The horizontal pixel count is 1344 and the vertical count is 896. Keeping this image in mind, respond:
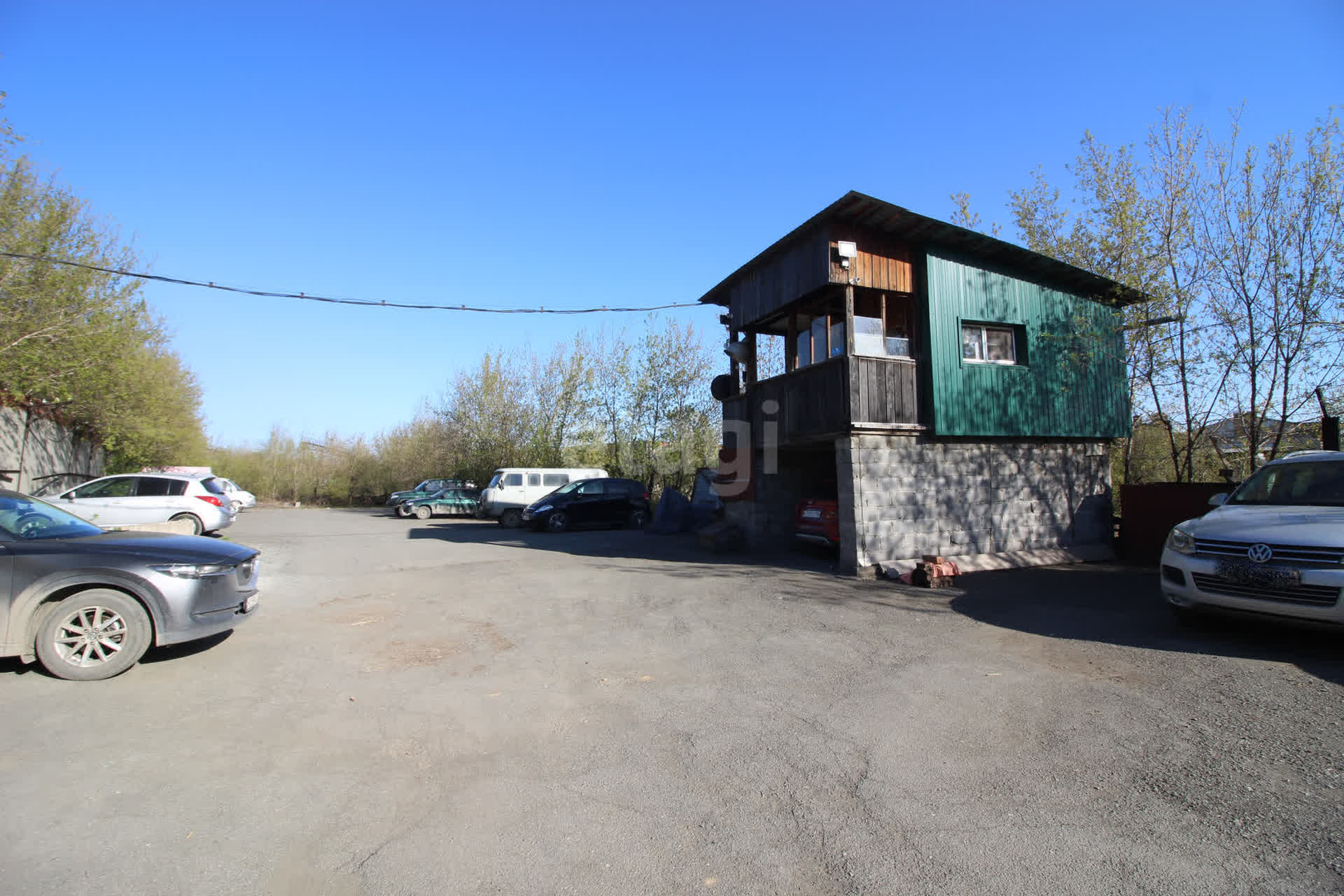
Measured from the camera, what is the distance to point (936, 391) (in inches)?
426

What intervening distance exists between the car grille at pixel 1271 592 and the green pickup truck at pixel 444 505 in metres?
23.8

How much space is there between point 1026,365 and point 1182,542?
19.9 feet

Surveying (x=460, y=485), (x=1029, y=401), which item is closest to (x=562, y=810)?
(x=1029, y=401)

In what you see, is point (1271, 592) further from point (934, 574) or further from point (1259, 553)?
point (934, 574)

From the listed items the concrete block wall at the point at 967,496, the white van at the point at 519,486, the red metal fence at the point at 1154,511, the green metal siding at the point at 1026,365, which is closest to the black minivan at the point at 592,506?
the white van at the point at 519,486

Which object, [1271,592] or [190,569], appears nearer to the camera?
[190,569]

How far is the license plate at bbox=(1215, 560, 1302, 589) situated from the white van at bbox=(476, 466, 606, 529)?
17956 millimetres

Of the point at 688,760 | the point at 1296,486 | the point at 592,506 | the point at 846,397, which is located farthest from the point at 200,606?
the point at 592,506

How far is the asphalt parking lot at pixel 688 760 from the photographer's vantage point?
2639mm

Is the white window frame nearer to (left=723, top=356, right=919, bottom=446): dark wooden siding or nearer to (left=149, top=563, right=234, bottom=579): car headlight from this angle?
(left=723, top=356, right=919, bottom=446): dark wooden siding

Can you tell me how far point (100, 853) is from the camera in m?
2.70

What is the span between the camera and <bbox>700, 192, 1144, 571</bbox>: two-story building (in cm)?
1052

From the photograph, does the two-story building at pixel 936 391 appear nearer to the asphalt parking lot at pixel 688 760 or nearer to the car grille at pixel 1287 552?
the asphalt parking lot at pixel 688 760

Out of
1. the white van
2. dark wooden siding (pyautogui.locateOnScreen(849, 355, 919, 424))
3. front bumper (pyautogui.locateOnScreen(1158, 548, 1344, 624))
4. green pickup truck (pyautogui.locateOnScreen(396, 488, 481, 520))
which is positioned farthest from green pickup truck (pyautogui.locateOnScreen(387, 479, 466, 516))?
front bumper (pyautogui.locateOnScreen(1158, 548, 1344, 624))
